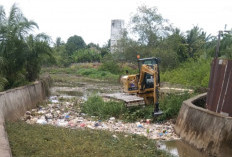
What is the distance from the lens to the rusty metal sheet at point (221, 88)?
6680 mm

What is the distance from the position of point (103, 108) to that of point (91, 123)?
5.80 ft

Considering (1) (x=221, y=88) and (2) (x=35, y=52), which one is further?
(2) (x=35, y=52)

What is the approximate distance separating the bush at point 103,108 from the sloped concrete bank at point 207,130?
3276 millimetres

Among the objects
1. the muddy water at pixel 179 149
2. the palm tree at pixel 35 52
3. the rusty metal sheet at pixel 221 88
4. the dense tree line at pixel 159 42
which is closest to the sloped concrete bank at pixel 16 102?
the palm tree at pixel 35 52

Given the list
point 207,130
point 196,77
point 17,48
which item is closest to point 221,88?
point 207,130

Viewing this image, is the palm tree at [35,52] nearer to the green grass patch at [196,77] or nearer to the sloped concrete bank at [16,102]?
the sloped concrete bank at [16,102]

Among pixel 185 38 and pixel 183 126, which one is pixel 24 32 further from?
pixel 185 38

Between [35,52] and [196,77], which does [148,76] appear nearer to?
[35,52]

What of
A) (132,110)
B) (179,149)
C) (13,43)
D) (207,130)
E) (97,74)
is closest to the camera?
(207,130)

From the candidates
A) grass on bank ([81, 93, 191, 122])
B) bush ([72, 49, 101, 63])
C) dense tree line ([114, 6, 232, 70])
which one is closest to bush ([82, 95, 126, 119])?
grass on bank ([81, 93, 191, 122])

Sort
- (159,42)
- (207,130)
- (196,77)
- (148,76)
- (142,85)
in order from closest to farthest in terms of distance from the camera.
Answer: (207,130), (148,76), (142,85), (196,77), (159,42)

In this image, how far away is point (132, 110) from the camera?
1078 cm

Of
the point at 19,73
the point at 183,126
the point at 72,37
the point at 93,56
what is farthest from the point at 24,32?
the point at 72,37

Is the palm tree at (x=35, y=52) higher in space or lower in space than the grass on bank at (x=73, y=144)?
higher
